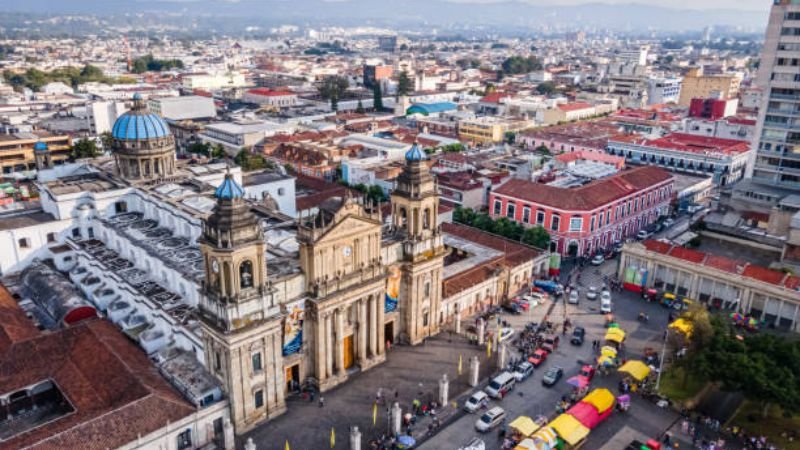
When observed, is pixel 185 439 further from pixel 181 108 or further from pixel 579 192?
pixel 181 108

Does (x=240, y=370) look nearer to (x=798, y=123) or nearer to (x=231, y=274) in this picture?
(x=231, y=274)

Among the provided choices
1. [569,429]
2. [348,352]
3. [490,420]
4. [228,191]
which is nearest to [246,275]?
[228,191]

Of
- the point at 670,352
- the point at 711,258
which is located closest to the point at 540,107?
the point at 711,258

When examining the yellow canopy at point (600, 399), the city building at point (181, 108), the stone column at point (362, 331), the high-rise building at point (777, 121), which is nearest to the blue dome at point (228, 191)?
the stone column at point (362, 331)

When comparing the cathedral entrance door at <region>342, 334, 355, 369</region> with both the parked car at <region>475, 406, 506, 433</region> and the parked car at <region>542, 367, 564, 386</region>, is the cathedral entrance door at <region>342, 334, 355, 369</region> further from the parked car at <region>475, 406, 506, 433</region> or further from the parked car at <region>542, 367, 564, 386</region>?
the parked car at <region>542, 367, 564, 386</region>

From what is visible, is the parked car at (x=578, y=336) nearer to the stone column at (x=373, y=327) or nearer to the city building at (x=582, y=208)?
the stone column at (x=373, y=327)

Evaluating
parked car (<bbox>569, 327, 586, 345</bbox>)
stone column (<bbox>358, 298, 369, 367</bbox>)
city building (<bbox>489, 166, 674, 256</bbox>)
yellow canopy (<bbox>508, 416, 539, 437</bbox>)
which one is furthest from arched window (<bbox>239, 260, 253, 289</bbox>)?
city building (<bbox>489, 166, 674, 256</bbox>)
